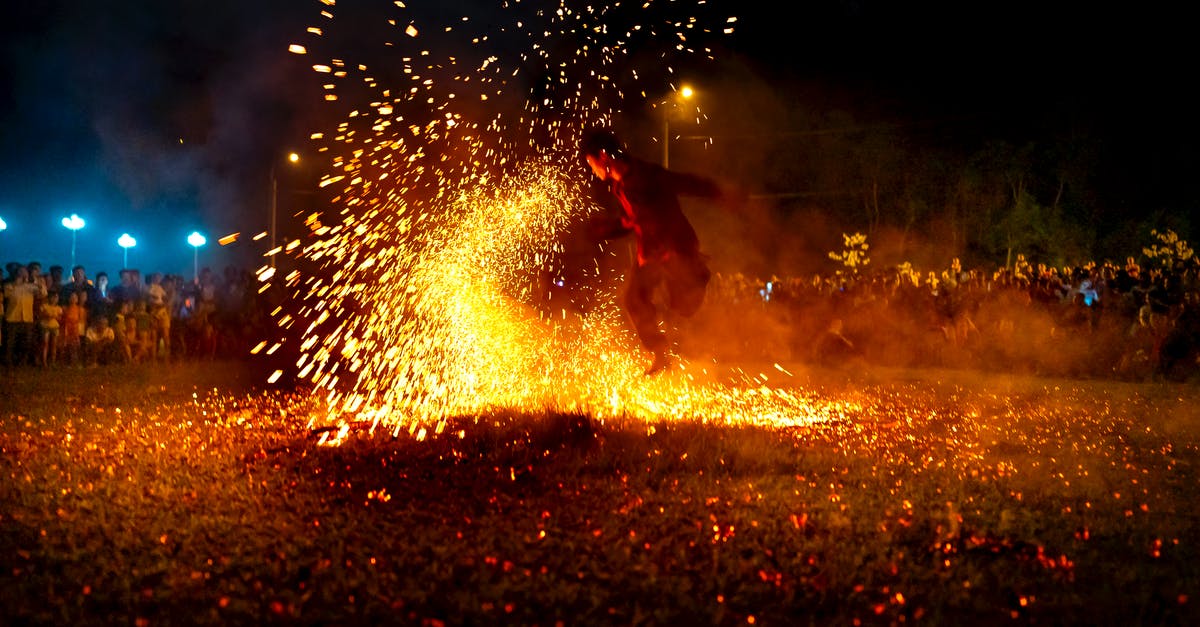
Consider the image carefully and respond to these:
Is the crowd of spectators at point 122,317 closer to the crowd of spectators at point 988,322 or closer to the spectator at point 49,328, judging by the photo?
the spectator at point 49,328

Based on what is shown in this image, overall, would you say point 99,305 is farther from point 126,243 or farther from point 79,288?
point 126,243

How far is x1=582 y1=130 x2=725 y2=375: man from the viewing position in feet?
29.5

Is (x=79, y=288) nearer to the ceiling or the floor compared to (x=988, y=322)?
nearer to the ceiling

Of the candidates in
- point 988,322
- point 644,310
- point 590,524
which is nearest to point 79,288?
point 644,310

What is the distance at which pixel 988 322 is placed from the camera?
1872 cm

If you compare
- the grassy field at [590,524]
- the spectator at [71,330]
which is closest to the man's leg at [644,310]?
the grassy field at [590,524]

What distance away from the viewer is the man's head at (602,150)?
8.91 metres

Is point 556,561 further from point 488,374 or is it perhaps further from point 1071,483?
point 488,374

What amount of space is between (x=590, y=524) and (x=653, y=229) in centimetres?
376

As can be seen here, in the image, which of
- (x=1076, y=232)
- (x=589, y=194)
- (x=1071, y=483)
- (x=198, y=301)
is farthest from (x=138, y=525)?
(x=1076, y=232)

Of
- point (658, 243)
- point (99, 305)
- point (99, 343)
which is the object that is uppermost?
point (658, 243)

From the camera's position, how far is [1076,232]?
111ft

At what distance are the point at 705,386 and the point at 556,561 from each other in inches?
359

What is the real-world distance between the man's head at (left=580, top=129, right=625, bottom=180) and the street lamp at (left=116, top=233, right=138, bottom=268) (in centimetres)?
2098
